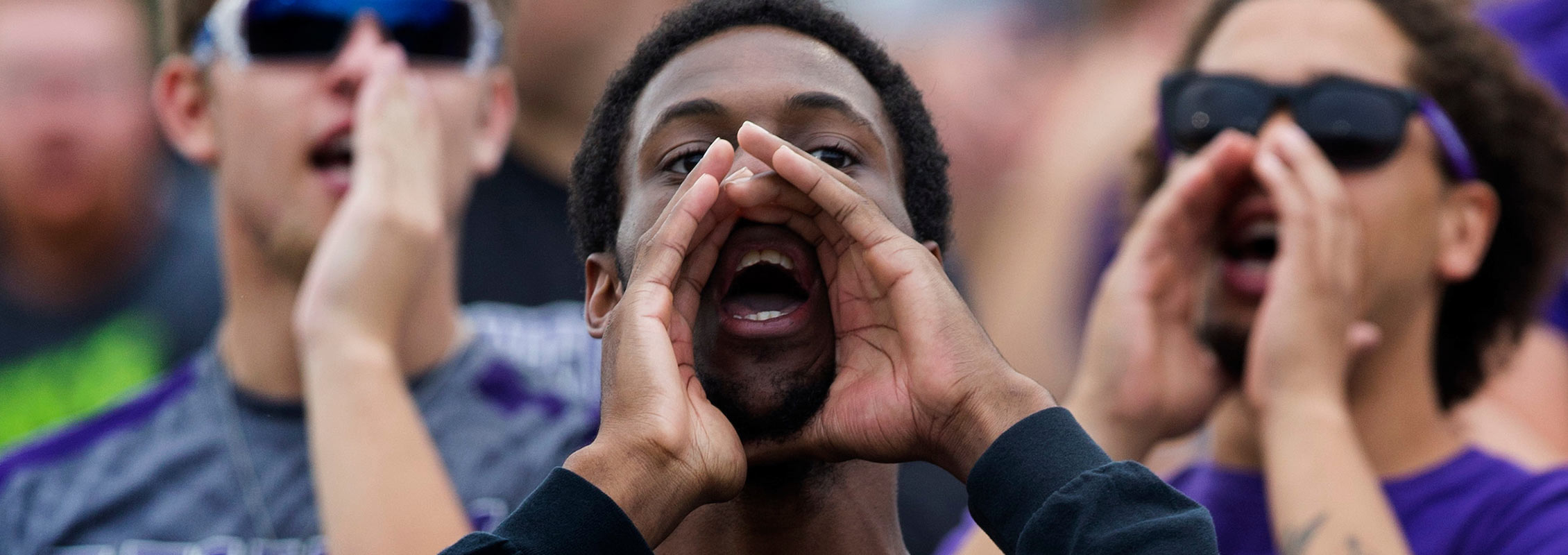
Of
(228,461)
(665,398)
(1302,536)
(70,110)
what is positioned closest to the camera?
(665,398)

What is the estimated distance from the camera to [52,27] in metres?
5.69

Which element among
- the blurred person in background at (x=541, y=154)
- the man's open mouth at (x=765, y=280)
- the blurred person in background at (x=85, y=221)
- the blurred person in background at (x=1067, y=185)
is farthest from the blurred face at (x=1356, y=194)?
the blurred person in background at (x=85, y=221)

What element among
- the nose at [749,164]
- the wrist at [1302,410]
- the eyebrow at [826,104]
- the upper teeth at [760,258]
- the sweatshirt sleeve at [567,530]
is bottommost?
the wrist at [1302,410]

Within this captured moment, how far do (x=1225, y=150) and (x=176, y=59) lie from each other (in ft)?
8.24

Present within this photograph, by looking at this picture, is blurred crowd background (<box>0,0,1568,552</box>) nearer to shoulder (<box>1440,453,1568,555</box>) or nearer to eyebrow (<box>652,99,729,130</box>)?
shoulder (<box>1440,453,1568,555</box>)

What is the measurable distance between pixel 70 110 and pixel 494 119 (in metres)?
2.44

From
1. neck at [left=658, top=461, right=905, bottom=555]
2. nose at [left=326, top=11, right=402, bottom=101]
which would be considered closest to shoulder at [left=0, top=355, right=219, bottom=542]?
nose at [left=326, top=11, right=402, bottom=101]

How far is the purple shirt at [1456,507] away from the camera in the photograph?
10.5ft

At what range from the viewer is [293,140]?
12.4 ft

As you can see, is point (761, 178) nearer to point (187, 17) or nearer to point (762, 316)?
point (762, 316)

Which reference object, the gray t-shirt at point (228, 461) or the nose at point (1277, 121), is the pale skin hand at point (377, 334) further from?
the nose at point (1277, 121)

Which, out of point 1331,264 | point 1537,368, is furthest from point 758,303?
point 1537,368

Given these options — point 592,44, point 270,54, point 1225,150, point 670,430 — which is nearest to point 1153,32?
point 592,44

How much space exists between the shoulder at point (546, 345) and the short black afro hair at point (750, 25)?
4.61 ft
